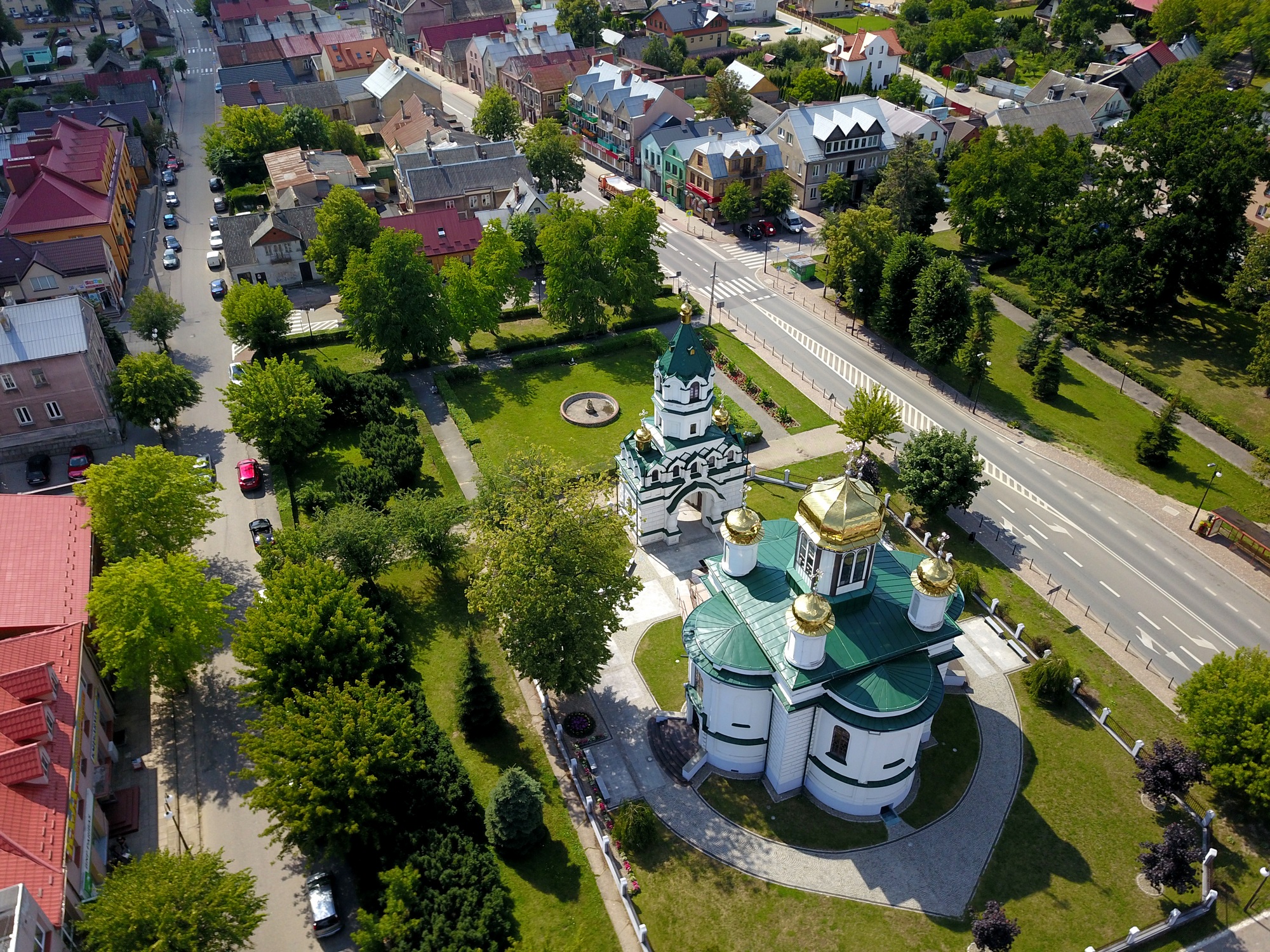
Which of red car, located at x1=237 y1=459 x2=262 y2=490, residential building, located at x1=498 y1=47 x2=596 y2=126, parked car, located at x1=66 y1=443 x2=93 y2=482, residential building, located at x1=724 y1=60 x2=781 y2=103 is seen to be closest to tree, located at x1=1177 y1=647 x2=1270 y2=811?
red car, located at x1=237 y1=459 x2=262 y2=490

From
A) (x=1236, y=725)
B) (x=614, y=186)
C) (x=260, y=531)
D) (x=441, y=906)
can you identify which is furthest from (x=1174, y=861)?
(x=614, y=186)

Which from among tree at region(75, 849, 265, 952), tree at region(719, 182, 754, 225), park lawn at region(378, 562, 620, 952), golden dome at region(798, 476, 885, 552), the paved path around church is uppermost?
golden dome at region(798, 476, 885, 552)

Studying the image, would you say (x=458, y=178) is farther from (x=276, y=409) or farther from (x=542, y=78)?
(x=276, y=409)

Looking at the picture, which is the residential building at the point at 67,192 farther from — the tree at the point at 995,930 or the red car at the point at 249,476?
the tree at the point at 995,930

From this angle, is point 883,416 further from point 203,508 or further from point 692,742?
point 203,508

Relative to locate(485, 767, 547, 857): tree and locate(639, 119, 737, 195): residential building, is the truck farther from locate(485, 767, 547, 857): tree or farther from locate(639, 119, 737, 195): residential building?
locate(485, 767, 547, 857): tree

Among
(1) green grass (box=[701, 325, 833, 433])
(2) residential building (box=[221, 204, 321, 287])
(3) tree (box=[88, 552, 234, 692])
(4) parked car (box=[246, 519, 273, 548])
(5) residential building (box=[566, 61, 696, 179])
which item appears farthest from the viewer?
(5) residential building (box=[566, 61, 696, 179])
